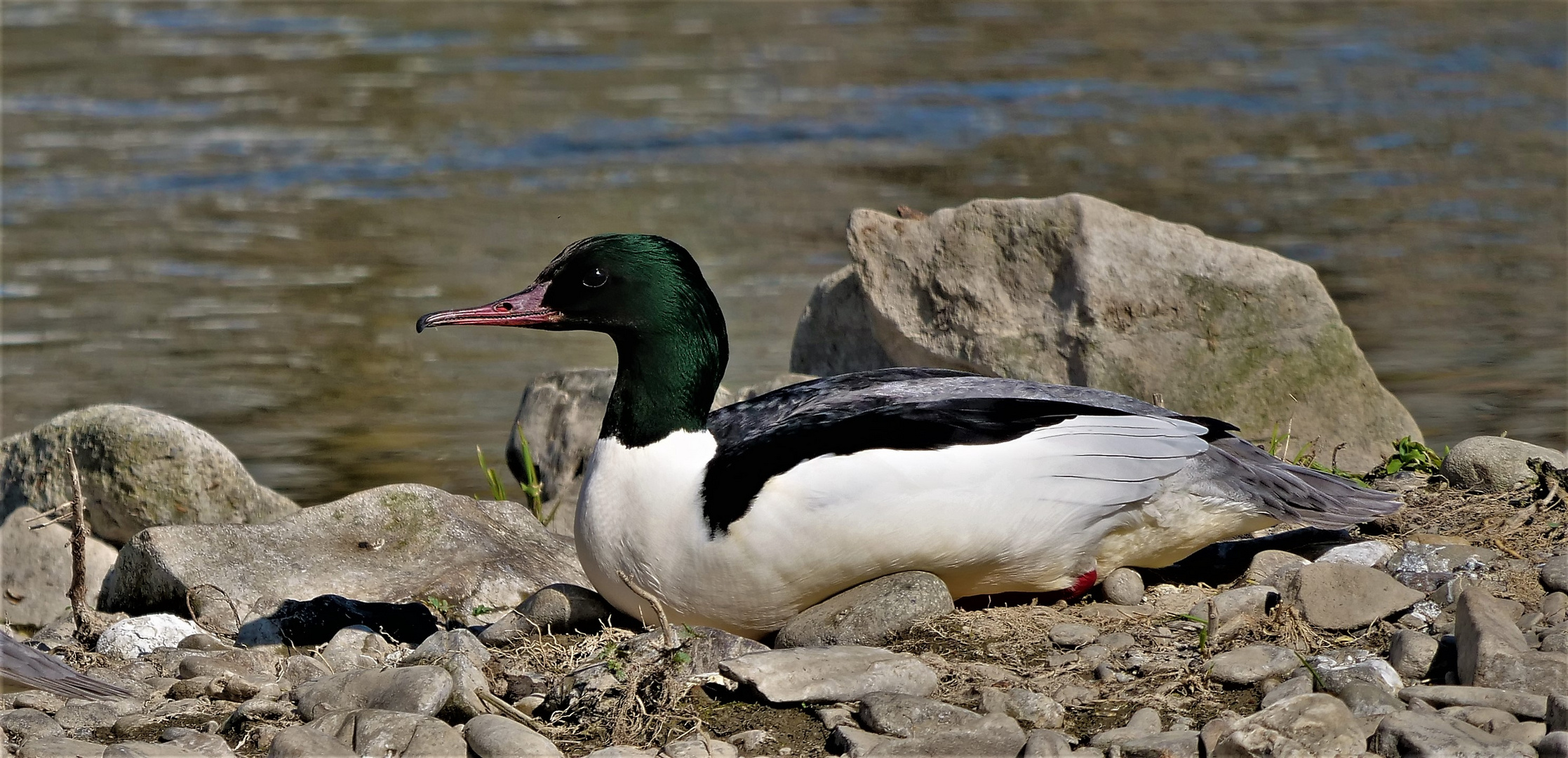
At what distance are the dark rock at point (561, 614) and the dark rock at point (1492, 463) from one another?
2.82m

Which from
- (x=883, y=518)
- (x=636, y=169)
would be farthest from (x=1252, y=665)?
(x=636, y=169)

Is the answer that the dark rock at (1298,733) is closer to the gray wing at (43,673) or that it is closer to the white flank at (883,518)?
the white flank at (883,518)

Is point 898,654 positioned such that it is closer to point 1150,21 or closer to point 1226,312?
point 1226,312

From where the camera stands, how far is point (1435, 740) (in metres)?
3.60

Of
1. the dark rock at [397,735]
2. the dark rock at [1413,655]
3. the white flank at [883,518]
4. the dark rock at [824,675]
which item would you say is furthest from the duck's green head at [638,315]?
the dark rock at [1413,655]

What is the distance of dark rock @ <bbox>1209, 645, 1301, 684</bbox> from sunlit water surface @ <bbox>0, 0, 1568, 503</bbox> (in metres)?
4.05

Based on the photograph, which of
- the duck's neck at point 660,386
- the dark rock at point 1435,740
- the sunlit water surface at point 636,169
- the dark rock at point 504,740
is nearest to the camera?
the dark rock at point 1435,740

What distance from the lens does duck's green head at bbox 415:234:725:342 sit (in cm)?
482

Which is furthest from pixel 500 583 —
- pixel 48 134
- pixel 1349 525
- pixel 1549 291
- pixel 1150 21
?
pixel 1150 21

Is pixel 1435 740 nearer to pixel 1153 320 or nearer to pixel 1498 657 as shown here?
pixel 1498 657

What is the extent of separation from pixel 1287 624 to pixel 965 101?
41.4 ft

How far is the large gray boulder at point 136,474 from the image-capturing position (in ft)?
21.1

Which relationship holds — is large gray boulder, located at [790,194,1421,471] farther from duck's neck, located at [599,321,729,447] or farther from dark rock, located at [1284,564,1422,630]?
duck's neck, located at [599,321,729,447]

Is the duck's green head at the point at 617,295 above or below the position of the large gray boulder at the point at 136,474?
above
